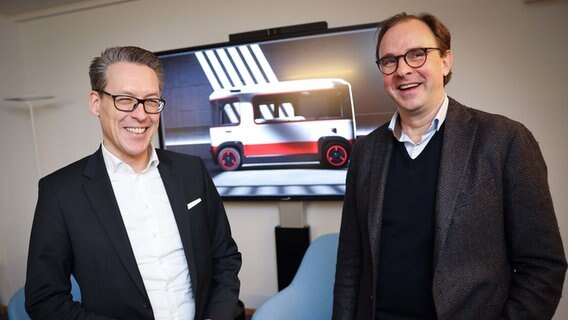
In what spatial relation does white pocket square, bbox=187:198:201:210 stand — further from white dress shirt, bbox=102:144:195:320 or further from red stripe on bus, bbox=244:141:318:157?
red stripe on bus, bbox=244:141:318:157

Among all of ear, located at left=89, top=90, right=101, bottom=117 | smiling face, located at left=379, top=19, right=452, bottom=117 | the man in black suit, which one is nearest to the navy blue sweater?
smiling face, located at left=379, top=19, right=452, bottom=117

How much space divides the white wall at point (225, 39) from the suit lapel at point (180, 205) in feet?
5.14

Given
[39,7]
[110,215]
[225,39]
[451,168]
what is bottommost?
[110,215]

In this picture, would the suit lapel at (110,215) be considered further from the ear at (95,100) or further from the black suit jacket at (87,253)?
the ear at (95,100)

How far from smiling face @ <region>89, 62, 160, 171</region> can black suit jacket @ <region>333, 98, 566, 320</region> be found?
0.96m

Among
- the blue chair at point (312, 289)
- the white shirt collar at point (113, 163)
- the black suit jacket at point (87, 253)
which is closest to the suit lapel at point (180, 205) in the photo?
the black suit jacket at point (87, 253)

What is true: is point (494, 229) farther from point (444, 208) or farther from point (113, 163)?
point (113, 163)

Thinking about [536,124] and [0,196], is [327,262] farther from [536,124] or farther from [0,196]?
[0,196]

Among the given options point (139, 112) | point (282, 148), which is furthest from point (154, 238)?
point (282, 148)

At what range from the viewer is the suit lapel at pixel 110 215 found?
1.12 metres

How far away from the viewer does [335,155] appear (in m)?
2.53

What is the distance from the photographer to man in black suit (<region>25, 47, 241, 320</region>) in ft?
3.60

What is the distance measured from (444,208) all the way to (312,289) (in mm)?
1037

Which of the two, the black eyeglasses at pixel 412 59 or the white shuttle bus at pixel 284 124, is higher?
the black eyeglasses at pixel 412 59
